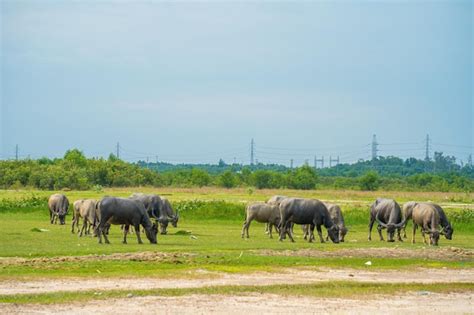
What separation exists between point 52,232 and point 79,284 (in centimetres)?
1958

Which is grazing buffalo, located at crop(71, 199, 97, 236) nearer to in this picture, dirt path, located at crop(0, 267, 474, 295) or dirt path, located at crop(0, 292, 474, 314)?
dirt path, located at crop(0, 267, 474, 295)

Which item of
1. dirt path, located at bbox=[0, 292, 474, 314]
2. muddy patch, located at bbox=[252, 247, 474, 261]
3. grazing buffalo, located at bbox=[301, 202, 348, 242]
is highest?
grazing buffalo, located at bbox=[301, 202, 348, 242]

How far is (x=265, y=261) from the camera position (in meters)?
30.3

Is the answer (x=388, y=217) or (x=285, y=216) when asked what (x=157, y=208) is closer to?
(x=285, y=216)

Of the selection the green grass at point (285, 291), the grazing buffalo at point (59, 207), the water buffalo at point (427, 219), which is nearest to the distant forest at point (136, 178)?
the grazing buffalo at point (59, 207)

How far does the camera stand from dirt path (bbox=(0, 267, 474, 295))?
2339 centimetres

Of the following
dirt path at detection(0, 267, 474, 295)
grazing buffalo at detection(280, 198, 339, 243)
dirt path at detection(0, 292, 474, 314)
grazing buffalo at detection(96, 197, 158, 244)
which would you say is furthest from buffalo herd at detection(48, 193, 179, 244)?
dirt path at detection(0, 292, 474, 314)

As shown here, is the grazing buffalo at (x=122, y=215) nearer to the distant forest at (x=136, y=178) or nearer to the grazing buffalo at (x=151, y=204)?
the grazing buffalo at (x=151, y=204)

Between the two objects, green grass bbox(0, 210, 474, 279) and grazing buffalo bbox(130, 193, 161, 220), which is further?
grazing buffalo bbox(130, 193, 161, 220)

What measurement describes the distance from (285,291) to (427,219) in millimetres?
21076

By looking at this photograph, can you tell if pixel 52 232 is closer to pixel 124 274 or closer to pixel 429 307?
pixel 124 274

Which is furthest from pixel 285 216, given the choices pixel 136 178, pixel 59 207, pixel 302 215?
pixel 136 178

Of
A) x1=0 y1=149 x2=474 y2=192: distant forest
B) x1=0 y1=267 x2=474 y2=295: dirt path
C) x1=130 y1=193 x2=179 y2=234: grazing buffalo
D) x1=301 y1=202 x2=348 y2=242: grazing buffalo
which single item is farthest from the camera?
x1=0 y1=149 x2=474 y2=192: distant forest

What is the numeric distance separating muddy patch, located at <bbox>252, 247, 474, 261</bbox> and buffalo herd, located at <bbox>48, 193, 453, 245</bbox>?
5.06 m
